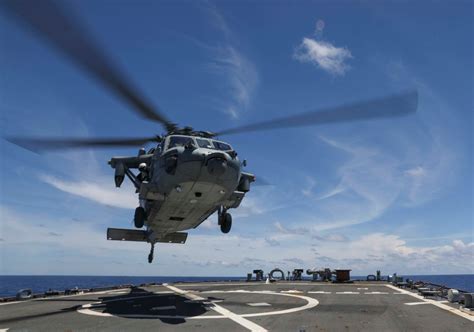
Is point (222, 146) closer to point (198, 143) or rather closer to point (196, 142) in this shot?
point (198, 143)

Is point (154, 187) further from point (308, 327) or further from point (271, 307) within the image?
point (308, 327)

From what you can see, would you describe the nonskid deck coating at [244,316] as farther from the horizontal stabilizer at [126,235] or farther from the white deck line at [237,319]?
the horizontal stabilizer at [126,235]

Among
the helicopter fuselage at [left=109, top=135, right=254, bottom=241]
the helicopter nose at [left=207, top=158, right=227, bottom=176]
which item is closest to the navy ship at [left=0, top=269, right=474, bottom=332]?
the helicopter fuselage at [left=109, top=135, right=254, bottom=241]

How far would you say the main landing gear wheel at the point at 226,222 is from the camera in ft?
89.2

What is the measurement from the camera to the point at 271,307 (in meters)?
21.5

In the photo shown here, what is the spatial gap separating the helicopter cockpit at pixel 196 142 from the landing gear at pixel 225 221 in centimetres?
673

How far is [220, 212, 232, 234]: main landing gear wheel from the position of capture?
89.2 ft

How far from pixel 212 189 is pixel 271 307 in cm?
707

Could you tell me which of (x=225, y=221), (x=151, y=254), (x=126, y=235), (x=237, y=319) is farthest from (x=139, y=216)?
(x=237, y=319)

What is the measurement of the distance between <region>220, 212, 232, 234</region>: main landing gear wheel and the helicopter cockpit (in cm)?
676

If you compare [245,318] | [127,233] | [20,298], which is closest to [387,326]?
[245,318]

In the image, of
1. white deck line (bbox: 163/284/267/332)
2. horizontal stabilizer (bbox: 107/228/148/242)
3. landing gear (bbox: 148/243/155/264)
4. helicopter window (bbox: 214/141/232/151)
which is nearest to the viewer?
white deck line (bbox: 163/284/267/332)

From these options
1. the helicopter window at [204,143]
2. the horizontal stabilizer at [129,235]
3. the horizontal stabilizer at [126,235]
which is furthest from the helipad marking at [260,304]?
the horizontal stabilizer at [126,235]

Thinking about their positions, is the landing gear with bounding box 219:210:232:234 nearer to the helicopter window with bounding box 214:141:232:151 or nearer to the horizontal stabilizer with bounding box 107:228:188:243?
the horizontal stabilizer with bounding box 107:228:188:243
